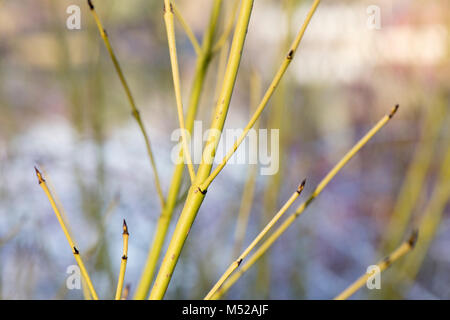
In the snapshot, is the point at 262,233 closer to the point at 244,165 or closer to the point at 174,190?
the point at 174,190

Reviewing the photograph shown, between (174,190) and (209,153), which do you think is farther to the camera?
(174,190)

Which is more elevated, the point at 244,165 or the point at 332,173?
the point at 244,165

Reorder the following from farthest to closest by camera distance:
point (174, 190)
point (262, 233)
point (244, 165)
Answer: point (244, 165) → point (174, 190) → point (262, 233)

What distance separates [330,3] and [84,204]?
1146 millimetres

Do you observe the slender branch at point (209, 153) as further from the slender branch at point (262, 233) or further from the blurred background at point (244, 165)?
the blurred background at point (244, 165)

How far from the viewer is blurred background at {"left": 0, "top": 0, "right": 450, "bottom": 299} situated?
946mm

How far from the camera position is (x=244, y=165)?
1.52 metres

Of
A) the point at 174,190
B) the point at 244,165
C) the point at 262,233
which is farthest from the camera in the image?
the point at 244,165

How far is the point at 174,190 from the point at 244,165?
107 centimetres

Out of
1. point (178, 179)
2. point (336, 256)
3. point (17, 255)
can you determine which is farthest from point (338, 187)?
point (178, 179)

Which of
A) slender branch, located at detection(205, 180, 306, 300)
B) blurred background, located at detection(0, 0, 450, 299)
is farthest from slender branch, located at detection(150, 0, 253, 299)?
blurred background, located at detection(0, 0, 450, 299)

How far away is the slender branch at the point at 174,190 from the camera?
439 mm

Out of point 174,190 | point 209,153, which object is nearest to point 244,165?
point 174,190

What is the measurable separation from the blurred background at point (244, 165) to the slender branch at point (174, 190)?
0.07 metres
